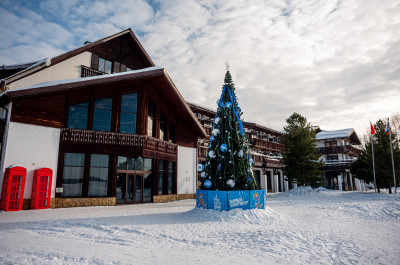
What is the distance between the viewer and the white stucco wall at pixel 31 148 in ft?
42.1

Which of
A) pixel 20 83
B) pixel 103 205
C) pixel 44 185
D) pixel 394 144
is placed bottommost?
pixel 103 205

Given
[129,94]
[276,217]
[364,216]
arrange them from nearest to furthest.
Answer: [276,217] < [364,216] < [129,94]

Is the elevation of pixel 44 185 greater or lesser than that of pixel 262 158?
lesser

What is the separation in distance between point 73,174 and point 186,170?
9.97 m

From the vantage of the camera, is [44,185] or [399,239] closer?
[399,239]

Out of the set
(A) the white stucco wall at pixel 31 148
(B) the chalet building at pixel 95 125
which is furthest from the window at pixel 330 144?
(A) the white stucco wall at pixel 31 148

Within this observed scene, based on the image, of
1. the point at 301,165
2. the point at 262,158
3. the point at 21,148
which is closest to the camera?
the point at 21,148

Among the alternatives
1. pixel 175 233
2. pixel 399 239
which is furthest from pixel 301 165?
pixel 175 233

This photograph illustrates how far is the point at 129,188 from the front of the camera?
16.7 meters

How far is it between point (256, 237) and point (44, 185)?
11566 mm

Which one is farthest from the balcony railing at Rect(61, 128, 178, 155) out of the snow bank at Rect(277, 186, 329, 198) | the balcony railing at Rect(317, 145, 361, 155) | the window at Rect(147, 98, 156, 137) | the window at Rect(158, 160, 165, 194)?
the balcony railing at Rect(317, 145, 361, 155)

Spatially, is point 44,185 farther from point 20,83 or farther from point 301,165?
point 301,165

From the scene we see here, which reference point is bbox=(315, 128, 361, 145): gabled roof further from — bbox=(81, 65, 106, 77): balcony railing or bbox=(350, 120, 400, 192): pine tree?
bbox=(81, 65, 106, 77): balcony railing

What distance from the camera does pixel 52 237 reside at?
682cm
